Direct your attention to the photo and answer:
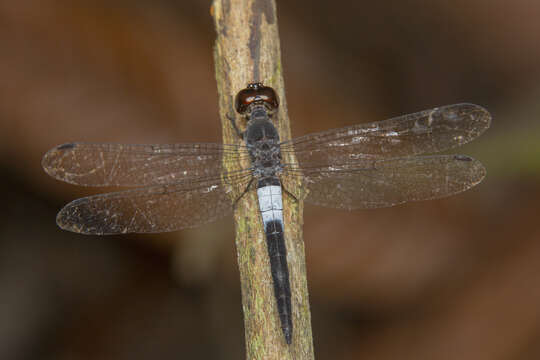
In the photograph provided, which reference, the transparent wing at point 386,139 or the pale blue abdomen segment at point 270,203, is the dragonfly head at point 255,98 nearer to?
the transparent wing at point 386,139

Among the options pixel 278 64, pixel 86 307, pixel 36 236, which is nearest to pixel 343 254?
pixel 278 64

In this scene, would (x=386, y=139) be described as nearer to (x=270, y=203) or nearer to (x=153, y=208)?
(x=270, y=203)

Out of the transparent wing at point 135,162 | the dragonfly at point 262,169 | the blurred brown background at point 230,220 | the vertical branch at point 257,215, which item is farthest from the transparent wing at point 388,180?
the blurred brown background at point 230,220

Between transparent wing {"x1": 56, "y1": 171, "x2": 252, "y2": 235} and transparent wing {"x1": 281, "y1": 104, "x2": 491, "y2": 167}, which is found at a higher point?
transparent wing {"x1": 281, "y1": 104, "x2": 491, "y2": 167}

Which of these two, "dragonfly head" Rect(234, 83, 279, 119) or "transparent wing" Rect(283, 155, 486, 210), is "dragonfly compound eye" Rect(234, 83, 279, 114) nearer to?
"dragonfly head" Rect(234, 83, 279, 119)

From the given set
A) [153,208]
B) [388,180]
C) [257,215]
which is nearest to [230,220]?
[153,208]

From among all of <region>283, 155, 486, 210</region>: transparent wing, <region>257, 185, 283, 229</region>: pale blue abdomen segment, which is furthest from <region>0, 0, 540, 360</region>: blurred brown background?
<region>257, 185, 283, 229</region>: pale blue abdomen segment
